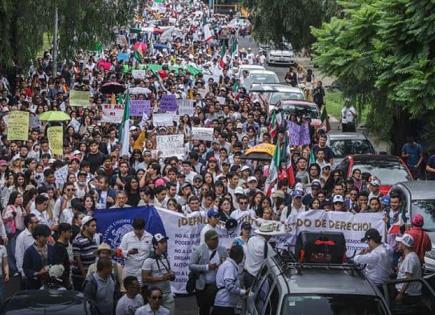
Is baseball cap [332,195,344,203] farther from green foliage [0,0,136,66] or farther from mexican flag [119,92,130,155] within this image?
green foliage [0,0,136,66]

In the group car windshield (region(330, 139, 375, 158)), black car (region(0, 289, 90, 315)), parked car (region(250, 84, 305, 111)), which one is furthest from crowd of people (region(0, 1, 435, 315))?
parked car (region(250, 84, 305, 111))

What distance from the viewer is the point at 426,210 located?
17938mm

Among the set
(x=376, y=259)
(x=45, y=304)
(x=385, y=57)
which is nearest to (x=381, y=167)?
(x=385, y=57)

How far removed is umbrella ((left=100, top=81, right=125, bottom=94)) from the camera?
33.2 m

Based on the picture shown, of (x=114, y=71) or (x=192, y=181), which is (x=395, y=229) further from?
(x=114, y=71)

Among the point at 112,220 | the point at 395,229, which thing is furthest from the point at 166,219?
the point at 395,229

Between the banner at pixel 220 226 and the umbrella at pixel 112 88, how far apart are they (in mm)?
17103

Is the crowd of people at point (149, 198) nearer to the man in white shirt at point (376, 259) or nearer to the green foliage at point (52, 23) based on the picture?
the man in white shirt at point (376, 259)

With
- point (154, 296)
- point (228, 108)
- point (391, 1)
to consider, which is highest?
point (391, 1)

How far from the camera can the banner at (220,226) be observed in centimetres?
1619

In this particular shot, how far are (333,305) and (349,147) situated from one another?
15529 mm

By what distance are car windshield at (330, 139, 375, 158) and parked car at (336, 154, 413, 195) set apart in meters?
3.53

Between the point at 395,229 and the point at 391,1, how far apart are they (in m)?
7.11

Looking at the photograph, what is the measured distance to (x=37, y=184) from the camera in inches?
744
